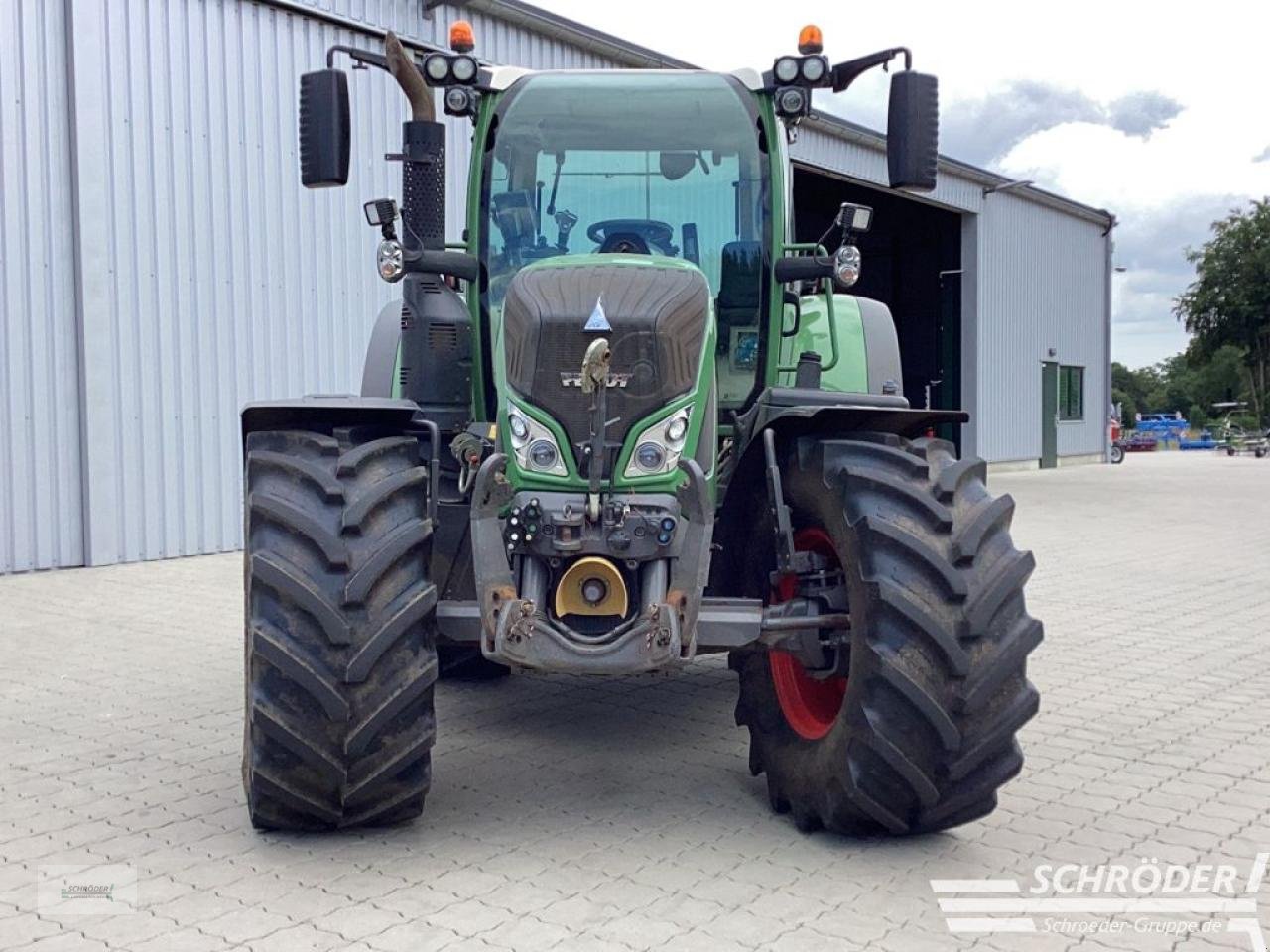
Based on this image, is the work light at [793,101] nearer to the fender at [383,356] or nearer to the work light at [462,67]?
the work light at [462,67]

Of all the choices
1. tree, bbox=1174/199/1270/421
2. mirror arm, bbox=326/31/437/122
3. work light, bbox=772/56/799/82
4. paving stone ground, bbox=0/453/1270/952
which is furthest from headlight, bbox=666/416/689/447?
tree, bbox=1174/199/1270/421

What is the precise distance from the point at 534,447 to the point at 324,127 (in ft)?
5.00

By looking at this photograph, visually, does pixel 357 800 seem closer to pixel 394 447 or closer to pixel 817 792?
pixel 394 447

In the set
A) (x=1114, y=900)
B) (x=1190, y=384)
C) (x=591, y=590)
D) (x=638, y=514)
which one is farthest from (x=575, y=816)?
(x=1190, y=384)

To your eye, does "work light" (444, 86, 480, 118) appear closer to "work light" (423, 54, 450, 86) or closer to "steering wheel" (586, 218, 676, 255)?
"work light" (423, 54, 450, 86)

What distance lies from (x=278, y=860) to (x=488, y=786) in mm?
939

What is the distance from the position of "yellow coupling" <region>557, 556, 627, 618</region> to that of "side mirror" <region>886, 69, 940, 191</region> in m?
1.93

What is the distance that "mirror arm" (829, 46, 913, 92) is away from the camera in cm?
466

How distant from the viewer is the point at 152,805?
436 centimetres

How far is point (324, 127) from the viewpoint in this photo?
14.7 feet

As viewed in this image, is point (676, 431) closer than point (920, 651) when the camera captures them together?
No

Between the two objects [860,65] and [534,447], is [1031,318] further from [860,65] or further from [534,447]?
[534,447]

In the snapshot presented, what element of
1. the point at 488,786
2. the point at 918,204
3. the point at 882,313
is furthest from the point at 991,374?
the point at 488,786

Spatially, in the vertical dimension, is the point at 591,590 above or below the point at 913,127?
below
